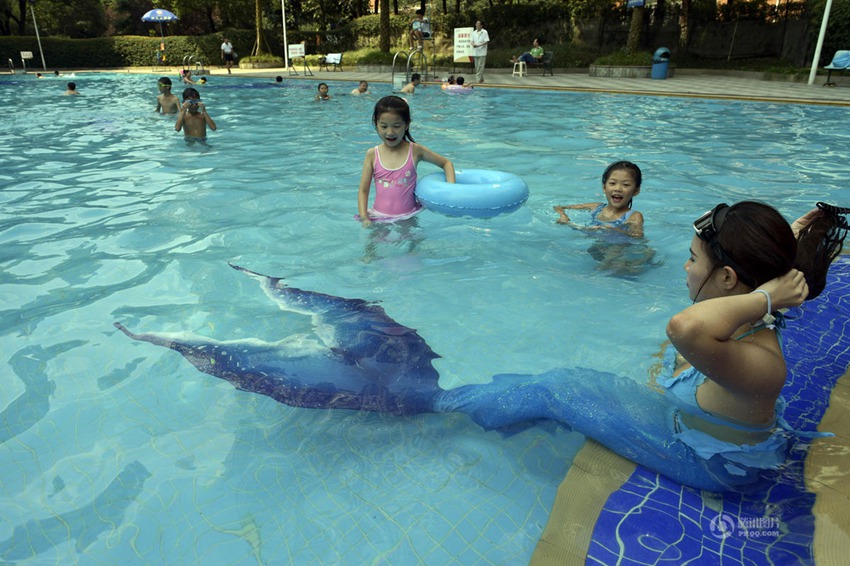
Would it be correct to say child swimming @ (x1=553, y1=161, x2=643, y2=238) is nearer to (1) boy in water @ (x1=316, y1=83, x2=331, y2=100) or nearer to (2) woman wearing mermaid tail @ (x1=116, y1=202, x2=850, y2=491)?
(2) woman wearing mermaid tail @ (x1=116, y1=202, x2=850, y2=491)

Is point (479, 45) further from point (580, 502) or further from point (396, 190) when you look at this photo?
point (580, 502)

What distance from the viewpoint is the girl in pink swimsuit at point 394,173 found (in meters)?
4.86

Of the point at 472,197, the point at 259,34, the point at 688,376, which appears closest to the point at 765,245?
the point at 688,376

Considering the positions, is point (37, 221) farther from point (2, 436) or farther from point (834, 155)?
point (834, 155)

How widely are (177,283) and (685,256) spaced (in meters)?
3.96

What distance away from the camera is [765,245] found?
168 centimetres

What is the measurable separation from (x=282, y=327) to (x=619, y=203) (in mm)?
2923

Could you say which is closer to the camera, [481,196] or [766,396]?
[766,396]

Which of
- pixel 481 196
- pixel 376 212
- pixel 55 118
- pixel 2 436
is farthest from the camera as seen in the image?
pixel 55 118

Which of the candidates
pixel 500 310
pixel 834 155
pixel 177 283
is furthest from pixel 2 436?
pixel 834 155

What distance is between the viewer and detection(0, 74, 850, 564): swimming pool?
2029mm

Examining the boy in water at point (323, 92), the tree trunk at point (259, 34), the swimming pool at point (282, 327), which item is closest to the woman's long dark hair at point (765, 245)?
the swimming pool at point (282, 327)

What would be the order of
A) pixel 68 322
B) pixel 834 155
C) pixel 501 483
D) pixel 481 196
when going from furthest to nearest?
pixel 834 155
pixel 481 196
pixel 68 322
pixel 501 483

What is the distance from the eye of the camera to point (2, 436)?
8.11 ft
